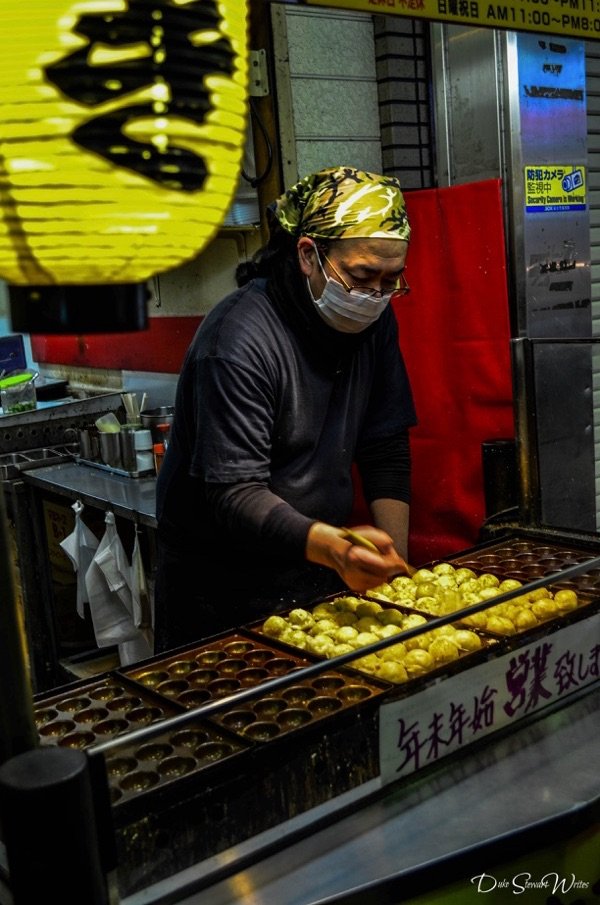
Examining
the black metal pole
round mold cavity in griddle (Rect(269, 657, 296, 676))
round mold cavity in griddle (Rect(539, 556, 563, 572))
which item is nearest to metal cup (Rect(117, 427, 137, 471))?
round mold cavity in griddle (Rect(539, 556, 563, 572))

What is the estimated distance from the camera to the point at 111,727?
1.84 metres

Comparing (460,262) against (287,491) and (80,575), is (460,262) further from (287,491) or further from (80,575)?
(80,575)

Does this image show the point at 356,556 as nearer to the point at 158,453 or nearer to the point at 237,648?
the point at 237,648

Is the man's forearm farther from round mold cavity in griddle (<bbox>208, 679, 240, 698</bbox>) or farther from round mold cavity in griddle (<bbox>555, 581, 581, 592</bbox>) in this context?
round mold cavity in griddle (<bbox>208, 679, 240, 698</bbox>)

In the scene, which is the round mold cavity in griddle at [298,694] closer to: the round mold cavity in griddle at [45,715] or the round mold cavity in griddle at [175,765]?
the round mold cavity in griddle at [175,765]

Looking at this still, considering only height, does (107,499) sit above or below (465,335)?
below

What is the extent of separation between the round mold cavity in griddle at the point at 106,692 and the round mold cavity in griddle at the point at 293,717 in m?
0.38

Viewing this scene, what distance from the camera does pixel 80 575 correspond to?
4.99 meters

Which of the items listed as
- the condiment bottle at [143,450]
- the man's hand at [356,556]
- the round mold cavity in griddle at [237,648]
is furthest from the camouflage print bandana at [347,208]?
the condiment bottle at [143,450]

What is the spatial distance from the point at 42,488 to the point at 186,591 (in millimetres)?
2784

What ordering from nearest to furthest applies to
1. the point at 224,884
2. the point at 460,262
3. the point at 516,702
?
the point at 224,884, the point at 516,702, the point at 460,262

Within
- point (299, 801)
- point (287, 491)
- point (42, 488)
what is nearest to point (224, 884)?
point (299, 801)

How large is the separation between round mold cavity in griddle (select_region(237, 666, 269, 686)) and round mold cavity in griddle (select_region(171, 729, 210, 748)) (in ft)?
0.73

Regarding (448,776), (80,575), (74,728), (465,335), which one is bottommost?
(80,575)
